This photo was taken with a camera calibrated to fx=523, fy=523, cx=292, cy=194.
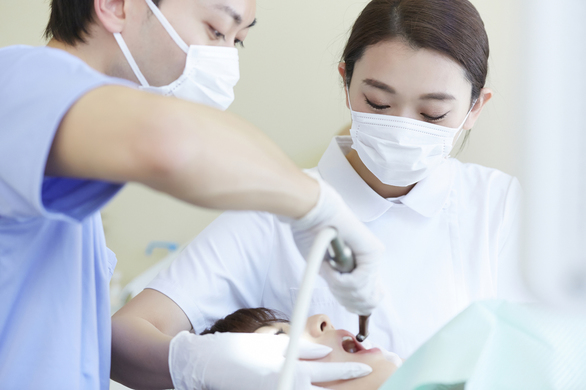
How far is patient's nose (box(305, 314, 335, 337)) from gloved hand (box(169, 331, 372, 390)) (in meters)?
0.19

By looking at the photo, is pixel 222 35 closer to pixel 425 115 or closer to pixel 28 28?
pixel 425 115

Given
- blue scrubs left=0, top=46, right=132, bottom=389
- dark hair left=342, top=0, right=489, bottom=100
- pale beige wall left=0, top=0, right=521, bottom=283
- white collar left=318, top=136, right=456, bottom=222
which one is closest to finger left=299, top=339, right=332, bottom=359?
blue scrubs left=0, top=46, right=132, bottom=389

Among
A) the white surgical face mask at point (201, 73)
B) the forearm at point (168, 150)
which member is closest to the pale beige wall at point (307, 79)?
the white surgical face mask at point (201, 73)

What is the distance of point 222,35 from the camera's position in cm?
128

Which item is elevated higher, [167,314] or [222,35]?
[222,35]

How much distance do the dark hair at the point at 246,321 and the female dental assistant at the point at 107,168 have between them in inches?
7.7

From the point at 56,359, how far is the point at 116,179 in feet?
1.68

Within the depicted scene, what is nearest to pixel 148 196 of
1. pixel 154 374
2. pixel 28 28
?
pixel 28 28

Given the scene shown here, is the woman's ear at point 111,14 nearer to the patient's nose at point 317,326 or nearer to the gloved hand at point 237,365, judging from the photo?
the gloved hand at point 237,365

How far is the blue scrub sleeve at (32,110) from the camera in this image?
62 centimetres

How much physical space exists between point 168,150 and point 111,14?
0.69m

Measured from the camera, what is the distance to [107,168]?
0.59 m

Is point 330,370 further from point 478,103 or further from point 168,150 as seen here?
point 478,103

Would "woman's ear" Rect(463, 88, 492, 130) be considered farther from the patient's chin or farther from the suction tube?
the suction tube
